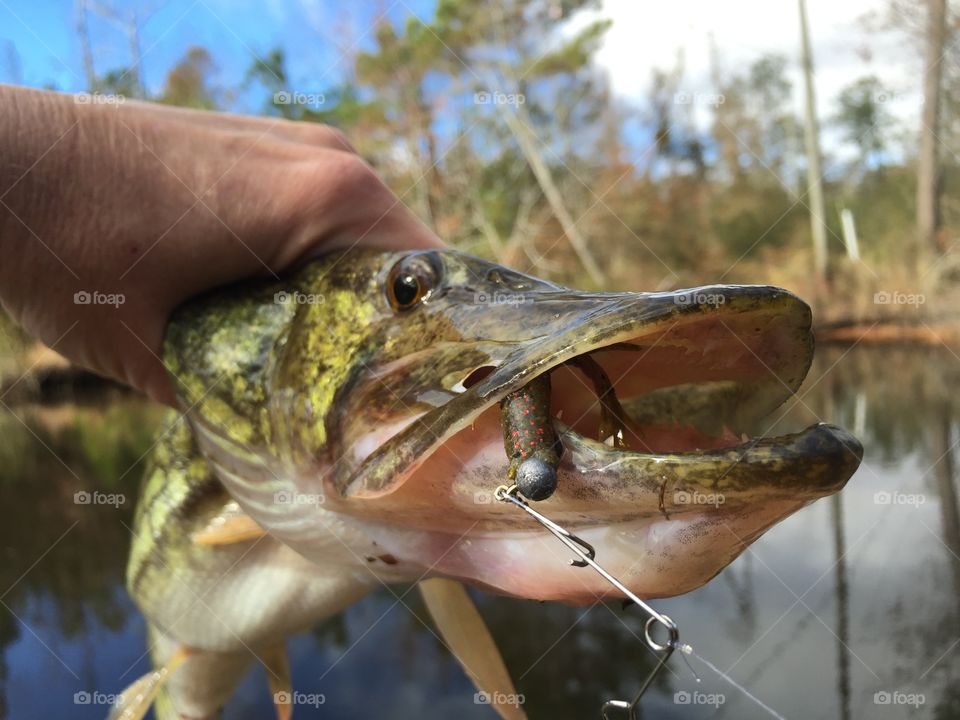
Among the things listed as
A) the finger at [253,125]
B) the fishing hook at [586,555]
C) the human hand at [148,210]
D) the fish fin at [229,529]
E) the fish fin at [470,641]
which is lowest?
the fish fin at [470,641]

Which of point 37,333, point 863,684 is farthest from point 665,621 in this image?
point 863,684

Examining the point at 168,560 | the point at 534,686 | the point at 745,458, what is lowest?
the point at 534,686

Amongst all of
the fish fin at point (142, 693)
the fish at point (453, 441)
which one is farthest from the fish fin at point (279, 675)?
the fish fin at point (142, 693)

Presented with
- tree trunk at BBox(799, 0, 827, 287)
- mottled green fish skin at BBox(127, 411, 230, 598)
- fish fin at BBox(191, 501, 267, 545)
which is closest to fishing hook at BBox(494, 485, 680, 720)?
fish fin at BBox(191, 501, 267, 545)

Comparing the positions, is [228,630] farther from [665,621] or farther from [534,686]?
[534,686]

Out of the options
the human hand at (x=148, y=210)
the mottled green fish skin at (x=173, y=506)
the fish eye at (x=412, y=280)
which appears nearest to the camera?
the fish eye at (x=412, y=280)

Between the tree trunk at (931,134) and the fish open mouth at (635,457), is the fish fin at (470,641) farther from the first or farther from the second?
the tree trunk at (931,134)

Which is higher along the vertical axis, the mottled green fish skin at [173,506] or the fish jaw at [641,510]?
the fish jaw at [641,510]
